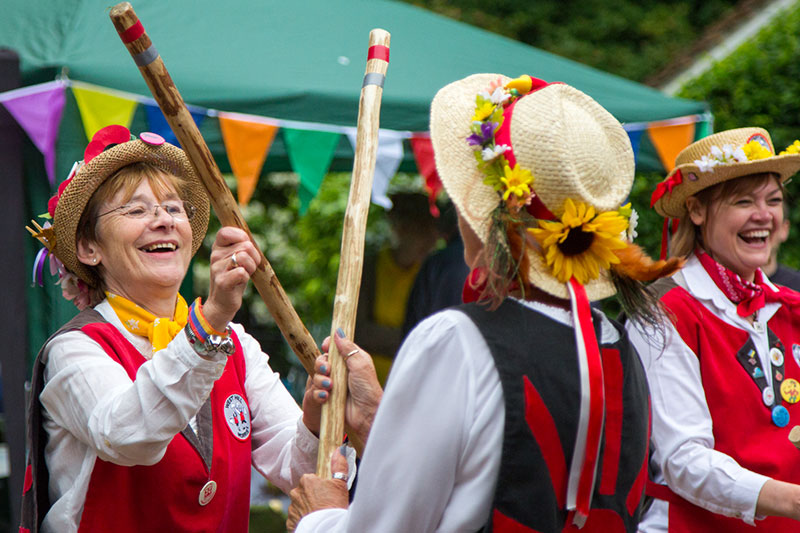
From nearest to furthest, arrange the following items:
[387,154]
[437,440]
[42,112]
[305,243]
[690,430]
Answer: [437,440] < [690,430] < [42,112] < [387,154] < [305,243]

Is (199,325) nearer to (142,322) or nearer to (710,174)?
(142,322)

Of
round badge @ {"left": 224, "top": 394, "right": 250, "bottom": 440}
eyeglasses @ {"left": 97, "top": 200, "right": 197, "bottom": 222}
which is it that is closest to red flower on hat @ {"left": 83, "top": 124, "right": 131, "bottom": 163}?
eyeglasses @ {"left": 97, "top": 200, "right": 197, "bottom": 222}

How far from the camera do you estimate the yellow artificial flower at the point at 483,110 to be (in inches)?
63.4

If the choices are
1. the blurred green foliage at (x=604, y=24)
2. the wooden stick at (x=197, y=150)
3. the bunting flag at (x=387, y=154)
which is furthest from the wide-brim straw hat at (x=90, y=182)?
the blurred green foliage at (x=604, y=24)

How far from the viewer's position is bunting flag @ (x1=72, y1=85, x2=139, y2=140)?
11.4 feet

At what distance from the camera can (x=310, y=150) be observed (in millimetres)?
4168

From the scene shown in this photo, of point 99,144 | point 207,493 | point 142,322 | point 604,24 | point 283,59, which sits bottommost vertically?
point 207,493

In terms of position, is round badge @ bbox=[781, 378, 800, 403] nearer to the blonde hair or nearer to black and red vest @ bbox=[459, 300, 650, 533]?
the blonde hair

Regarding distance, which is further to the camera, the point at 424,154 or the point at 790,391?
the point at 424,154

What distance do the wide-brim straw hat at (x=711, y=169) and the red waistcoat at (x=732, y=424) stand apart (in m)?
0.46

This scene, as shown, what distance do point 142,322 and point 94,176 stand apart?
404 mm

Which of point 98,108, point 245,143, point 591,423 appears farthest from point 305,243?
point 591,423

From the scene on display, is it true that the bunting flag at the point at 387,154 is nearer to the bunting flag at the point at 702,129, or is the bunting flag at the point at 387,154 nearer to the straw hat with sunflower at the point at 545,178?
the bunting flag at the point at 702,129

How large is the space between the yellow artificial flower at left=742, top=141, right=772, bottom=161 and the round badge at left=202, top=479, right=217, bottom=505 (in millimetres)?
1891
